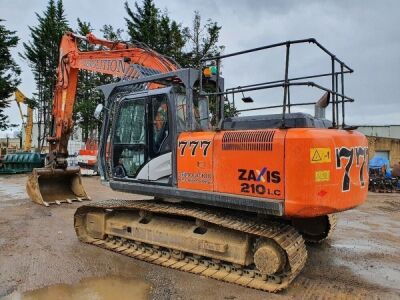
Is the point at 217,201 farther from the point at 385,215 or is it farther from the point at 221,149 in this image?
the point at 385,215

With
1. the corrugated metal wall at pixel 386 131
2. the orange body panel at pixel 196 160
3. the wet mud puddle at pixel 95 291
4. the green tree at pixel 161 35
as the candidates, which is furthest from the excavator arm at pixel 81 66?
the corrugated metal wall at pixel 386 131

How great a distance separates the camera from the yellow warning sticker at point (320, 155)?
15.0 feet

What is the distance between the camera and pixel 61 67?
33.9ft

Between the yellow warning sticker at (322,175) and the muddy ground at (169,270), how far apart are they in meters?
1.48

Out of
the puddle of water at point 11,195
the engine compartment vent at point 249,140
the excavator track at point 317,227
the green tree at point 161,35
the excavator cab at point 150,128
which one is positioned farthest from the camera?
the green tree at point 161,35

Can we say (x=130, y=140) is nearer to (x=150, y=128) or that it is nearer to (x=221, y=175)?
(x=150, y=128)

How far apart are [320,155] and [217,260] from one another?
2.13m

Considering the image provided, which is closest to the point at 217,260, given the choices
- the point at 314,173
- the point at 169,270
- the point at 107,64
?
the point at 169,270

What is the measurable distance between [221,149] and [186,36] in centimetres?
2276

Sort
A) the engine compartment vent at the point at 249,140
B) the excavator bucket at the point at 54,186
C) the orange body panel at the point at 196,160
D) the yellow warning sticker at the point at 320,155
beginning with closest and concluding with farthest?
1. the yellow warning sticker at the point at 320,155
2. the engine compartment vent at the point at 249,140
3. the orange body panel at the point at 196,160
4. the excavator bucket at the point at 54,186

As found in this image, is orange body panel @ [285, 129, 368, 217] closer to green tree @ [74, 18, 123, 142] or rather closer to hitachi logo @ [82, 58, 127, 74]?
hitachi logo @ [82, 58, 127, 74]

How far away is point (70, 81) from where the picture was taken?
403 inches

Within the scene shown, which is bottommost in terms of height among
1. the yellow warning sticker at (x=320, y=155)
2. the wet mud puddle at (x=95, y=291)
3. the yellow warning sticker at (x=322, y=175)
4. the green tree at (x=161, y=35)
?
the wet mud puddle at (x=95, y=291)

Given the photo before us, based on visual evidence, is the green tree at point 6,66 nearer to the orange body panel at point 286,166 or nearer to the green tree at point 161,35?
the green tree at point 161,35
